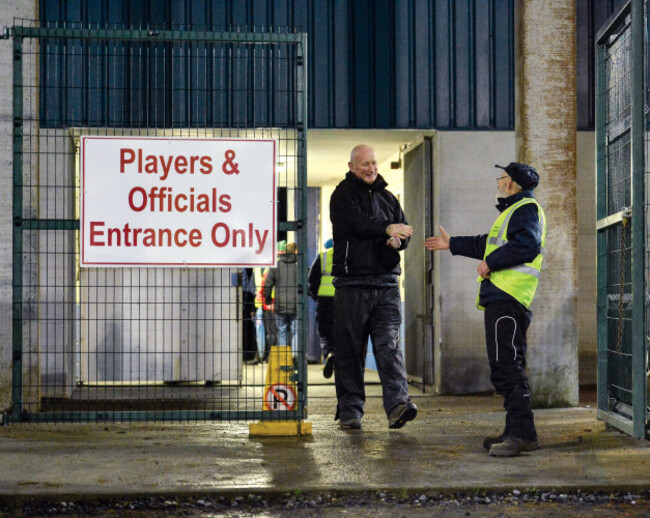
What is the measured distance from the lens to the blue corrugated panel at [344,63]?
11172 millimetres

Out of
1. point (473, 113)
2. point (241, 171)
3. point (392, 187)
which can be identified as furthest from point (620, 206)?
point (392, 187)

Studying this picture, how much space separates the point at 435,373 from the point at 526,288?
4.67 m

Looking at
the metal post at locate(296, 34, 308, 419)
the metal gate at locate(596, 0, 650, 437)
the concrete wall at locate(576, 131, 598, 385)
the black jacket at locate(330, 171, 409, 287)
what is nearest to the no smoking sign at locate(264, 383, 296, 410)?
the metal post at locate(296, 34, 308, 419)

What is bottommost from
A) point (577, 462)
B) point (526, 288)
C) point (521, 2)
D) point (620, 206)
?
point (577, 462)

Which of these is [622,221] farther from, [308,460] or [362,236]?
[308,460]

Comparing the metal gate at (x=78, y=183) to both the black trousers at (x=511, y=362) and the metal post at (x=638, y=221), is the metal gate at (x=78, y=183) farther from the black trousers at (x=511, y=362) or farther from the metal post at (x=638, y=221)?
the metal post at (x=638, y=221)

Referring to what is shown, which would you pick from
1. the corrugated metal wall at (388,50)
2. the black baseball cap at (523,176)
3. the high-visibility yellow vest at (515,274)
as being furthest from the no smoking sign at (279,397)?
the corrugated metal wall at (388,50)

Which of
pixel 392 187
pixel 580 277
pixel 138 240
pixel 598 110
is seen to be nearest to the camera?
pixel 138 240

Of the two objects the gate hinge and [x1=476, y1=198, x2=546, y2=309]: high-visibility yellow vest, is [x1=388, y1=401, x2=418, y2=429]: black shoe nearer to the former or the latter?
[x1=476, y1=198, x2=546, y2=309]: high-visibility yellow vest

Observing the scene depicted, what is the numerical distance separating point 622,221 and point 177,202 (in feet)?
11.4

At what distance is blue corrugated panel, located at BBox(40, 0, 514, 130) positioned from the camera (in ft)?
36.7

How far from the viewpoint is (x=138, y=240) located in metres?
7.70

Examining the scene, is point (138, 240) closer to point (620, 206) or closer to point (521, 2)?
point (620, 206)

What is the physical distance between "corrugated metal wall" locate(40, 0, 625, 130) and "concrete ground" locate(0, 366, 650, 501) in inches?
159
